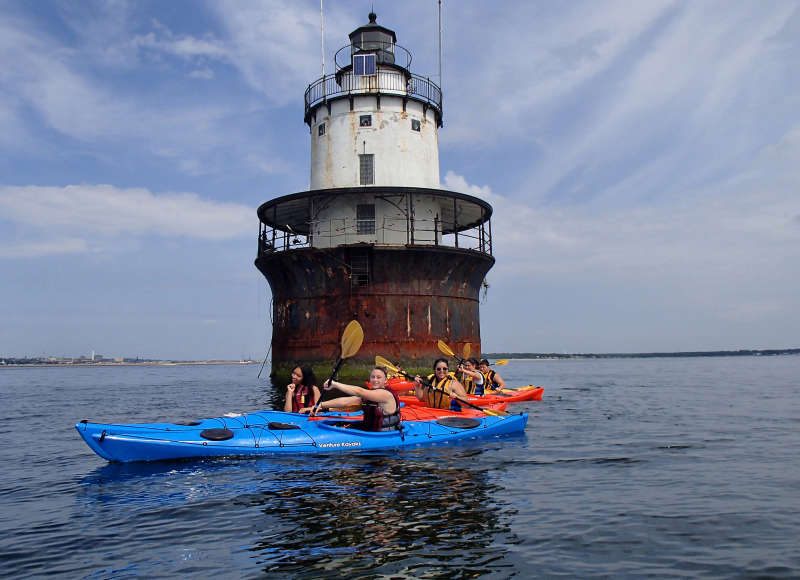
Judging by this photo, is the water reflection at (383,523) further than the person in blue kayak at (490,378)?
No

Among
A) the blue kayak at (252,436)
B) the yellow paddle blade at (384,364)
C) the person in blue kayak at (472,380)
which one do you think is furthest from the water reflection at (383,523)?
the yellow paddle blade at (384,364)

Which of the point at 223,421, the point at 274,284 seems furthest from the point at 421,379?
the point at 274,284

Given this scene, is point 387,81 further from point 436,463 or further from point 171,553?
point 171,553

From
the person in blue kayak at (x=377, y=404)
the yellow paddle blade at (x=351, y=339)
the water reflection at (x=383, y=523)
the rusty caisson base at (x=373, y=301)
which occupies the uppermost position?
the rusty caisson base at (x=373, y=301)

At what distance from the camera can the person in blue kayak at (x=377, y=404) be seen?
10.6 m

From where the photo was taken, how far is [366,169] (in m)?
27.1

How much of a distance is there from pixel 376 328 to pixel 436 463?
13.3 m

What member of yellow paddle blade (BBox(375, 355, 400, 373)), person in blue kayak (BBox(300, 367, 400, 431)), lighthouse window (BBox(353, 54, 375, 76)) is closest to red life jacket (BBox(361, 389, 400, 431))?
person in blue kayak (BBox(300, 367, 400, 431))

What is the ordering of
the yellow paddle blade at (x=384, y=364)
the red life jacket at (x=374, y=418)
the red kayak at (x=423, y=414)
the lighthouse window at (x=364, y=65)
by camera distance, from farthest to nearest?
the lighthouse window at (x=364, y=65) < the yellow paddle blade at (x=384, y=364) < the red kayak at (x=423, y=414) < the red life jacket at (x=374, y=418)

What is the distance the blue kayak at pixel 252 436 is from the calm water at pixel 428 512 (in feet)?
0.81

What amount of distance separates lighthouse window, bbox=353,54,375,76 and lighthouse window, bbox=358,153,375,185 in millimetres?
3878

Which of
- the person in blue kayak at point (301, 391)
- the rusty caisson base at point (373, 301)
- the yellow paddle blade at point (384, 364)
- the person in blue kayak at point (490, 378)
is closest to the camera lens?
the person in blue kayak at point (301, 391)

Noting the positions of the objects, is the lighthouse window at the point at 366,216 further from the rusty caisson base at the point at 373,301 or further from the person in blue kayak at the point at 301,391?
the person in blue kayak at the point at 301,391

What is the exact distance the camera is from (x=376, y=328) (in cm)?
2338
